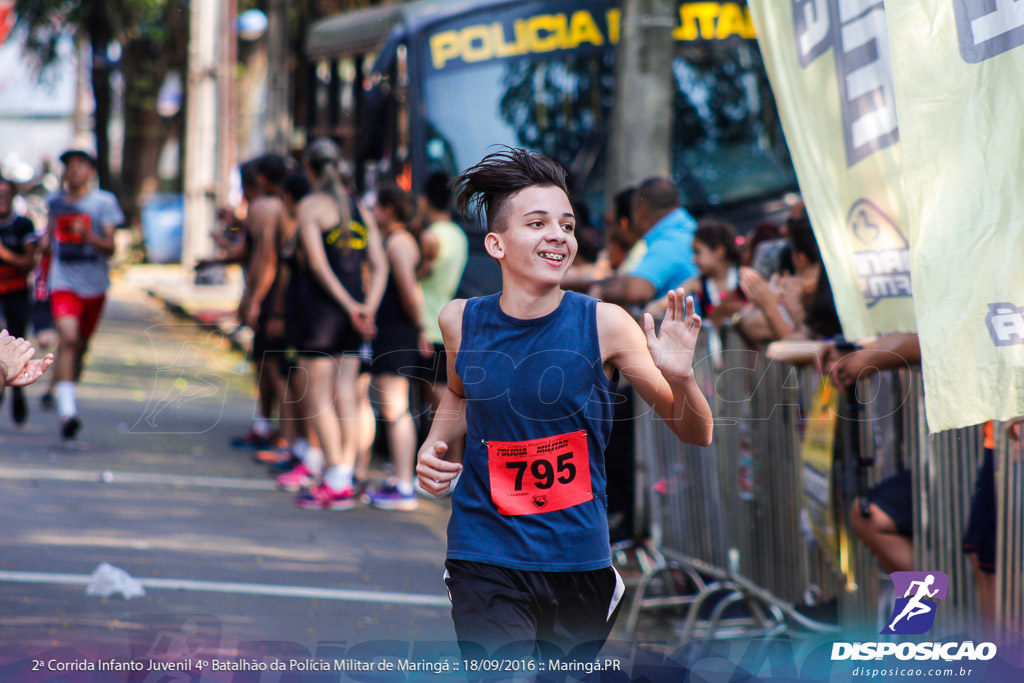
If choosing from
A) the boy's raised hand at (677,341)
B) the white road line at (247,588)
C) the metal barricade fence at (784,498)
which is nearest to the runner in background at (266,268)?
the white road line at (247,588)

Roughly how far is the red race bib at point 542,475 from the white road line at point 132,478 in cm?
550

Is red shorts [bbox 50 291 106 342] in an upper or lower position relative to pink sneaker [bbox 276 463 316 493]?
upper

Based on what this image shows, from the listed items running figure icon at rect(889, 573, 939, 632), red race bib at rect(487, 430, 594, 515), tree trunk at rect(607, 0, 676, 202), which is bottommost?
running figure icon at rect(889, 573, 939, 632)

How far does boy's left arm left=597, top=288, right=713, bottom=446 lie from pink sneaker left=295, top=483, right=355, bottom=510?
16.2 feet

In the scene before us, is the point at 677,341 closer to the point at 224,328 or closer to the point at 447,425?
the point at 447,425

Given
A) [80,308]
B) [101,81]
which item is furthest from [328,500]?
[101,81]

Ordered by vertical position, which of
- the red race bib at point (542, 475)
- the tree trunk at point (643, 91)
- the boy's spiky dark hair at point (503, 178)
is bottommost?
the red race bib at point (542, 475)

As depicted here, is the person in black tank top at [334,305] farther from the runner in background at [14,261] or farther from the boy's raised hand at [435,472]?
the boy's raised hand at [435,472]

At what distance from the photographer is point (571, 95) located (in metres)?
10.3

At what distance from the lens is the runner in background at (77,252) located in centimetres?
952

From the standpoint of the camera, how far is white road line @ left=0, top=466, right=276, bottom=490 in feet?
26.9

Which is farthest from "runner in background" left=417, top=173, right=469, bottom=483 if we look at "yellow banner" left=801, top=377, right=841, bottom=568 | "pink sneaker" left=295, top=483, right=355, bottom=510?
"yellow banner" left=801, top=377, right=841, bottom=568

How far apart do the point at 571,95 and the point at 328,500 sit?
4.04 metres

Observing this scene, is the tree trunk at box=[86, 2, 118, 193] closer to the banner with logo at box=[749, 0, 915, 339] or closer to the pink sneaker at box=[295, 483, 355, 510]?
the pink sneaker at box=[295, 483, 355, 510]
